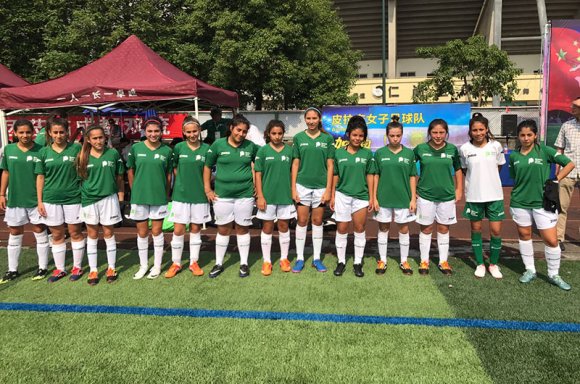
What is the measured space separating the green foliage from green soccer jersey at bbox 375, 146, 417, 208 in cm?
1394

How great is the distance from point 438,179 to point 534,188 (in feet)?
2.99

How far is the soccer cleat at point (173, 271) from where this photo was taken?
462cm

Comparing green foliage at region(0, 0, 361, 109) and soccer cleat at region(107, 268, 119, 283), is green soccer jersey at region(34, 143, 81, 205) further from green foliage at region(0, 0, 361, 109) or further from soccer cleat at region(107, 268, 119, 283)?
green foliage at region(0, 0, 361, 109)

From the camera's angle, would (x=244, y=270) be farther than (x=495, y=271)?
Yes

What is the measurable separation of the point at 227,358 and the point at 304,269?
200cm

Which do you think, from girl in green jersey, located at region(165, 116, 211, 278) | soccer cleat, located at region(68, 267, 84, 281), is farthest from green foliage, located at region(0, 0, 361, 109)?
soccer cleat, located at region(68, 267, 84, 281)

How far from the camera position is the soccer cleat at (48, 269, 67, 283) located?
15.0 feet

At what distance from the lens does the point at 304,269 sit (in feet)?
15.8

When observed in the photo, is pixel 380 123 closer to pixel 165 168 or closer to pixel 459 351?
pixel 165 168

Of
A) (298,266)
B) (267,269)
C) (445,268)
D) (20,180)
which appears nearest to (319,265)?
(298,266)

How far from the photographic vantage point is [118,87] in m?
7.33

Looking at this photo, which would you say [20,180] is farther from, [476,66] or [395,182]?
[476,66]

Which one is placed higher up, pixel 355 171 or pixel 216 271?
pixel 355 171

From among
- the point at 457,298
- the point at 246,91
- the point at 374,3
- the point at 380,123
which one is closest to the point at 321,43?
the point at 246,91
